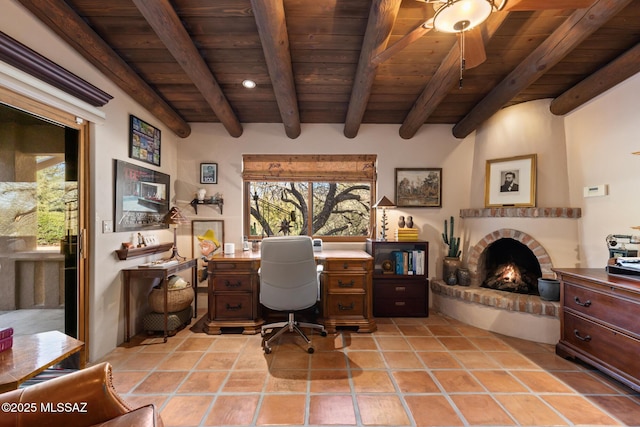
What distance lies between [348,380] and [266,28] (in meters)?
2.56

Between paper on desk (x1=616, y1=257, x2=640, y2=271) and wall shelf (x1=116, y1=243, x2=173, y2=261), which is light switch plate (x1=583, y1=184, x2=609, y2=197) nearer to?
paper on desk (x1=616, y1=257, x2=640, y2=271)

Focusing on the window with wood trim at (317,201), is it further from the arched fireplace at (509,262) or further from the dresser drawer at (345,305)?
the arched fireplace at (509,262)

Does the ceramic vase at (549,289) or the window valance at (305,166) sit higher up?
the window valance at (305,166)

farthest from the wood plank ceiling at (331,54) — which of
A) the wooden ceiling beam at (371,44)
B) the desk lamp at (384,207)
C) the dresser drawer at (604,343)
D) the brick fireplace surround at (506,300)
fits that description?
the dresser drawer at (604,343)

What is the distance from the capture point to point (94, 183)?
2.28m

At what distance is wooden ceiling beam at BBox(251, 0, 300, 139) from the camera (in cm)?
172

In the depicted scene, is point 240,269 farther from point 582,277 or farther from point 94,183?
point 582,277

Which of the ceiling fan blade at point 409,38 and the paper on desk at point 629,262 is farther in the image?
the paper on desk at point 629,262

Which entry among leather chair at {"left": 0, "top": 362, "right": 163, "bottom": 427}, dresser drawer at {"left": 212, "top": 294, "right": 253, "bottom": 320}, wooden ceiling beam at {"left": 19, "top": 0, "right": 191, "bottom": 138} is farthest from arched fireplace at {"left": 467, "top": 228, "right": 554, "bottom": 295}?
wooden ceiling beam at {"left": 19, "top": 0, "right": 191, "bottom": 138}

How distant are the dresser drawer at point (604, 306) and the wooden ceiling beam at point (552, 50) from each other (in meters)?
1.83

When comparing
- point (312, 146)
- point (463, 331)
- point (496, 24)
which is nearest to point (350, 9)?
point (496, 24)

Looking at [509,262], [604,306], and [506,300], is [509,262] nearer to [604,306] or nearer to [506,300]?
[506,300]

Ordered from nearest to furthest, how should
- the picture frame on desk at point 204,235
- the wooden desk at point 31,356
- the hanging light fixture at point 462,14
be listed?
the wooden desk at point 31,356 < the hanging light fixture at point 462,14 < the picture frame on desk at point 204,235

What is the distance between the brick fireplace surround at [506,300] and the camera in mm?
2664
